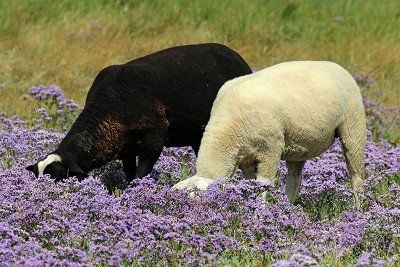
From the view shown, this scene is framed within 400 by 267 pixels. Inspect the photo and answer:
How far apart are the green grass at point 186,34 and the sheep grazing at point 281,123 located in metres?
6.49

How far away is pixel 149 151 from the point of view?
1042 centimetres

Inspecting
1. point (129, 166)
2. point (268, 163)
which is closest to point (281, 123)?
point (268, 163)

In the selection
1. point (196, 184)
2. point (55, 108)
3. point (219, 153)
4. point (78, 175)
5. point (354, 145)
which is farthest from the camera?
point (55, 108)

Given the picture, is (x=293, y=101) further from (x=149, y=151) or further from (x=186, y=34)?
(x=186, y=34)

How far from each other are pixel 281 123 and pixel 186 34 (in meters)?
10.0

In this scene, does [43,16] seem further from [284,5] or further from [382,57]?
A: [382,57]

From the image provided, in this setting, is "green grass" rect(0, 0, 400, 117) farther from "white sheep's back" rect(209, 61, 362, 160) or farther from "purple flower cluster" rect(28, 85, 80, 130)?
"white sheep's back" rect(209, 61, 362, 160)

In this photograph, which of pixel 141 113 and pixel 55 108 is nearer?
pixel 141 113

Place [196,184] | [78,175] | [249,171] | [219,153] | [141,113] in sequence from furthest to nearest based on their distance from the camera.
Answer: [141,113] < [249,171] < [78,175] < [219,153] < [196,184]

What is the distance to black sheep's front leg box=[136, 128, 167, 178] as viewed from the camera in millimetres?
10406

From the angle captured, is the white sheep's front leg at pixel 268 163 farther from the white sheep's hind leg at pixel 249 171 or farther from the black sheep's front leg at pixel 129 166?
the black sheep's front leg at pixel 129 166

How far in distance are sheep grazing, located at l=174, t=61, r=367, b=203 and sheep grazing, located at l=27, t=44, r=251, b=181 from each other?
1.03 metres

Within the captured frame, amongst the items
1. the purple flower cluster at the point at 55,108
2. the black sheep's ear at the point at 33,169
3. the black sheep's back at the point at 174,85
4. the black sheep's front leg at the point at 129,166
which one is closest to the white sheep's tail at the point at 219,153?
the black sheep's back at the point at 174,85

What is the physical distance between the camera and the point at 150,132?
10.4 m
